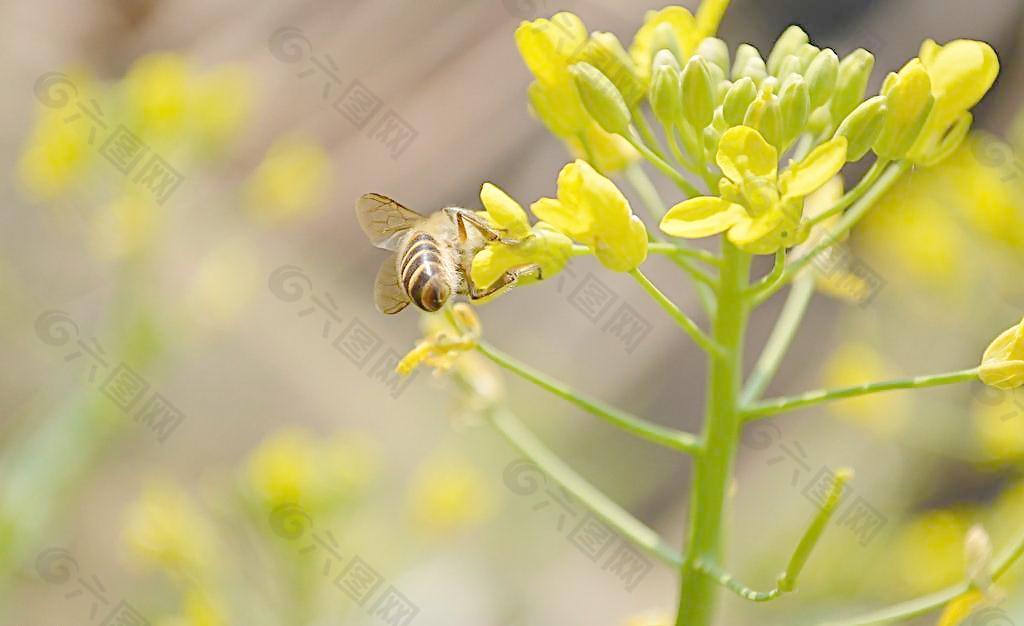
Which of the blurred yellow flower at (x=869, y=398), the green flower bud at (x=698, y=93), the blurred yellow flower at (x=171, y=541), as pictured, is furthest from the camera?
the blurred yellow flower at (x=869, y=398)

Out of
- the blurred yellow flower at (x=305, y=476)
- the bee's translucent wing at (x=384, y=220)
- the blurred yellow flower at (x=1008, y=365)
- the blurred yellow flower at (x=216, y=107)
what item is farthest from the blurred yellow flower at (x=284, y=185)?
the blurred yellow flower at (x=1008, y=365)

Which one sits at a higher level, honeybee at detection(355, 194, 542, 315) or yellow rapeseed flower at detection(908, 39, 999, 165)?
yellow rapeseed flower at detection(908, 39, 999, 165)

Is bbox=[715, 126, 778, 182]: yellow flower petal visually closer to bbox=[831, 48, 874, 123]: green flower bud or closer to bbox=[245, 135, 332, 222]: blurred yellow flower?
bbox=[831, 48, 874, 123]: green flower bud

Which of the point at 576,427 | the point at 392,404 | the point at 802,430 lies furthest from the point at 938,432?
the point at 392,404

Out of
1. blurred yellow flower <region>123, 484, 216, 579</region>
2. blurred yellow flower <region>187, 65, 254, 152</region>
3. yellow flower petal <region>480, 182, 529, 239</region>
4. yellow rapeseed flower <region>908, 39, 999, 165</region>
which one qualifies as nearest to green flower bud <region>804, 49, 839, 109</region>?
yellow rapeseed flower <region>908, 39, 999, 165</region>

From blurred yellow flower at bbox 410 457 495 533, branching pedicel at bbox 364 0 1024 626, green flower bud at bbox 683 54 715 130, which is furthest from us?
blurred yellow flower at bbox 410 457 495 533

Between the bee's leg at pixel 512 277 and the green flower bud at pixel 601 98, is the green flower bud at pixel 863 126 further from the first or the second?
the bee's leg at pixel 512 277

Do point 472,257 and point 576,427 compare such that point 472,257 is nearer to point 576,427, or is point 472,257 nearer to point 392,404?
A: point 576,427
